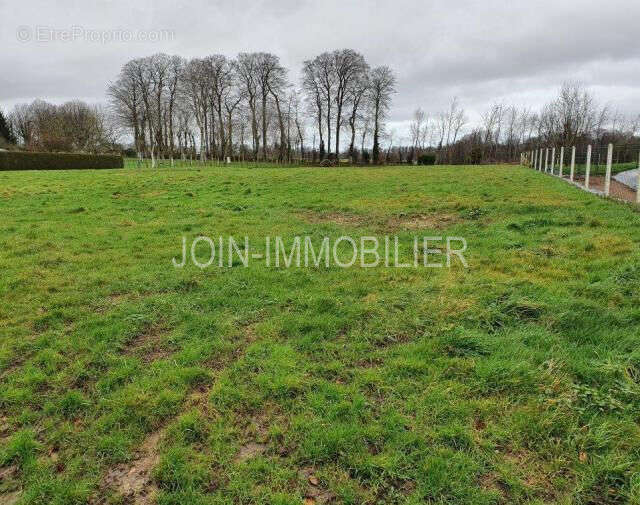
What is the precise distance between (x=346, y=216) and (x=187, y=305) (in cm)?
587

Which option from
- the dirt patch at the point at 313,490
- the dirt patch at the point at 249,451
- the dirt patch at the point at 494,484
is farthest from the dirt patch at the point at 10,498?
the dirt patch at the point at 494,484

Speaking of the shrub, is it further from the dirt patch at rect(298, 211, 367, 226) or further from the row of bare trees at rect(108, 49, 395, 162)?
the dirt patch at rect(298, 211, 367, 226)

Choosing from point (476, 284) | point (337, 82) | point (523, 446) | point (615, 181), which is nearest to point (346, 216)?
point (476, 284)

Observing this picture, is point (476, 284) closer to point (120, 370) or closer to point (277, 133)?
point (120, 370)

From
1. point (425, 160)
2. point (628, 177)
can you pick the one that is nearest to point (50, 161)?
point (628, 177)

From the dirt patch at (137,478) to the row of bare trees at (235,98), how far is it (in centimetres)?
3832

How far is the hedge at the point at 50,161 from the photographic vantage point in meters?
27.9

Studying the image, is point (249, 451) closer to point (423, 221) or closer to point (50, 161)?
point (423, 221)

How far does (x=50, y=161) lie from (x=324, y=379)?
3436 cm

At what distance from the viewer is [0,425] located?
2.67 metres

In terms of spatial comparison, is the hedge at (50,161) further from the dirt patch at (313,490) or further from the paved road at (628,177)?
the paved road at (628,177)

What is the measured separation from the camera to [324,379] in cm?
306

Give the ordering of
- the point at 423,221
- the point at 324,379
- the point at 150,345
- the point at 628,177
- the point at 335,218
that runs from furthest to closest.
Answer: the point at 628,177
the point at 335,218
the point at 423,221
the point at 150,345
the point at 324,379

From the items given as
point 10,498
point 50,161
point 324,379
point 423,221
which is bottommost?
point 10,498
